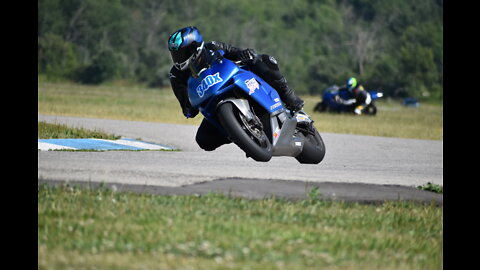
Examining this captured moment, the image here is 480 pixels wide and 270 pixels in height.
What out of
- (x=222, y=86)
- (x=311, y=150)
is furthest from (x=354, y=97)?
(x=222, y=86)

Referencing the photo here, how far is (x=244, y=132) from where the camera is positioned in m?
8.85

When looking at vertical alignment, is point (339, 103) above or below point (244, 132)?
above

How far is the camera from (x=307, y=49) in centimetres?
8900

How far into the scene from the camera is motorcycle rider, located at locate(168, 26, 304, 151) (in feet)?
29.6

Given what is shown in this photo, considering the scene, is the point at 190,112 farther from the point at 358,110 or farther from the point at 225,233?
the point at 358,110

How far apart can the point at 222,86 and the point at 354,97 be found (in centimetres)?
2252

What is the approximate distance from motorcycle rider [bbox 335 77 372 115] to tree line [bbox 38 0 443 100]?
36287mm

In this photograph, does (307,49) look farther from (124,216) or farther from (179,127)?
(124,216)

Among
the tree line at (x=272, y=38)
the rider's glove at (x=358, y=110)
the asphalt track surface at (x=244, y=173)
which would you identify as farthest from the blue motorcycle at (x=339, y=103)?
the tree line at (x=272, y=38)

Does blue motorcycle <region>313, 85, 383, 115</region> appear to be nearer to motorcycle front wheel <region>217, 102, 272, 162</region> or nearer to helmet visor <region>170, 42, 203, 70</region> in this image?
motorcycle front wheel <region>217, 102, 272, 162</region>

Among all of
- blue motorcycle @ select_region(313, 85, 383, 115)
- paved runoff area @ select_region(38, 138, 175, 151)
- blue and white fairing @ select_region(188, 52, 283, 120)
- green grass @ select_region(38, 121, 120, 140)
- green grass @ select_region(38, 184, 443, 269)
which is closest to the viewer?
green grass @ select_region(38, 184, 443, 269)

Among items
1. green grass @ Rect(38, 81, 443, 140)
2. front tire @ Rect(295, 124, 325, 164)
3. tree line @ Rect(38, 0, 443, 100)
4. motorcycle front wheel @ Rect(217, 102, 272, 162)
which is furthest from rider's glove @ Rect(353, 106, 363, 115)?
tree line @ Rect(38, 0, 443, 100)

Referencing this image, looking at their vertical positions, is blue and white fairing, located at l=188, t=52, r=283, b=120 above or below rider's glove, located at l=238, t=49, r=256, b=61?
below
